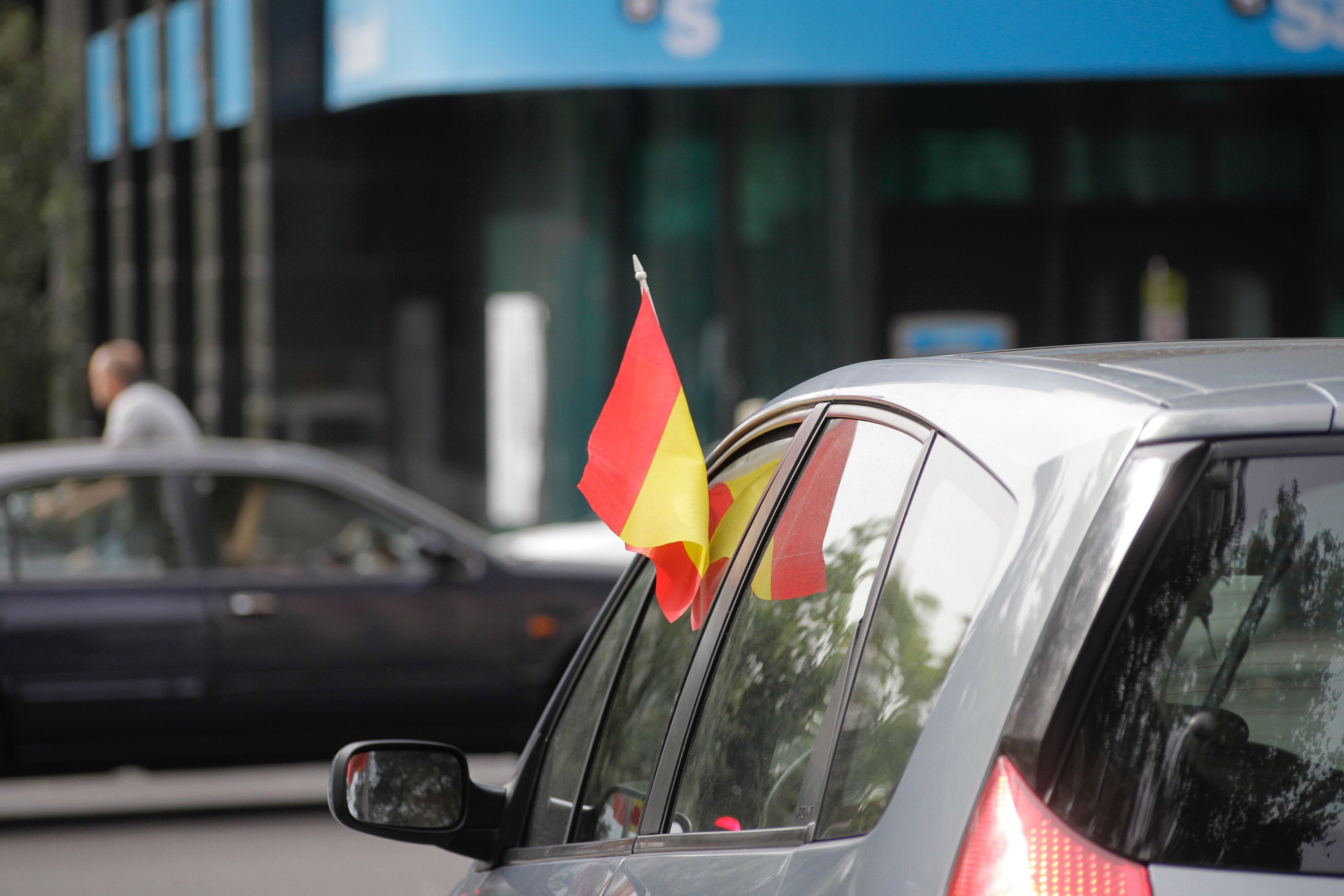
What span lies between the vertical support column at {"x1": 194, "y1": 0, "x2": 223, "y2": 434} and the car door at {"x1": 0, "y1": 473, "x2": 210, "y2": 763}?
9.51 metres

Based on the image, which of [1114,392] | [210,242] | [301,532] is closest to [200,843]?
[301,532]

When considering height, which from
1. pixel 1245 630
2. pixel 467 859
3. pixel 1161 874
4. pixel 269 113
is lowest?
pixel 467 859

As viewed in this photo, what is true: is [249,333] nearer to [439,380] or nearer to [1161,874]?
[439,380]

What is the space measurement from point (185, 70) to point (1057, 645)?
704 inches

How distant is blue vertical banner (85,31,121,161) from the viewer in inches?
806

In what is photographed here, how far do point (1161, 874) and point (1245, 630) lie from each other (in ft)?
0.77

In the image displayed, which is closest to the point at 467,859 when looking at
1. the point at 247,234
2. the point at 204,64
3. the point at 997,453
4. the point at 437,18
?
the point at 997,453

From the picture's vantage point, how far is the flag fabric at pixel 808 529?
200cm

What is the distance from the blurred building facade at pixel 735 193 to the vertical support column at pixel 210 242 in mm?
407

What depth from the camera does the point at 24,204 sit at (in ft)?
58.6

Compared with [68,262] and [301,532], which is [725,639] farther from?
[68,262]

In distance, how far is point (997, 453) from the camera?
1.60 metres

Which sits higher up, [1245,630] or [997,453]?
[997,453]

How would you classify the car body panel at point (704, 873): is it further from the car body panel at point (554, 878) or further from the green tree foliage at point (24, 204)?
the green tree foliage at point (24, 204)
